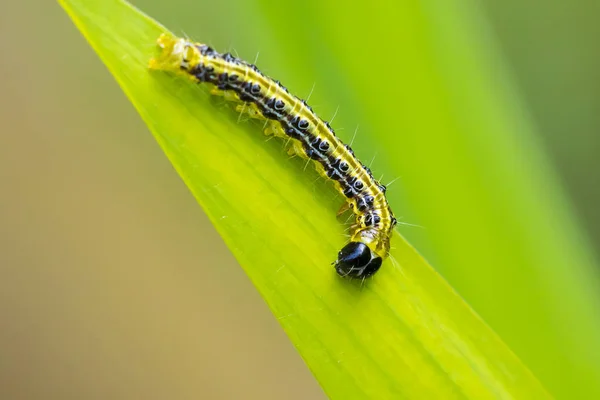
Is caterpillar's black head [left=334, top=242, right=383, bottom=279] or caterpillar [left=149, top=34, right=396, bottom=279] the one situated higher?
caterpillar [left=149, top=34, right=396, bottom=279]

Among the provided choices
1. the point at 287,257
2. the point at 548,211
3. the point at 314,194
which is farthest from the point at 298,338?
the point at 548,211

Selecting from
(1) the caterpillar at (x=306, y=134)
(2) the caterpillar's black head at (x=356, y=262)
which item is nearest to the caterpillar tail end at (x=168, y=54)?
(1) the caterpillar at (x=306, y=134)

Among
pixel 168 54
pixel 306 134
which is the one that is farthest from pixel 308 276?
pixel 168 54

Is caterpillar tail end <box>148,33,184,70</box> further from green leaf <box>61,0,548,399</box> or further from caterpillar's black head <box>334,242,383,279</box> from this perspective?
caterpillar's black head <box>334,242,383,279</box>

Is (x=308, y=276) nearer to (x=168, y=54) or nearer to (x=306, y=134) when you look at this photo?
(x=306, y=134)

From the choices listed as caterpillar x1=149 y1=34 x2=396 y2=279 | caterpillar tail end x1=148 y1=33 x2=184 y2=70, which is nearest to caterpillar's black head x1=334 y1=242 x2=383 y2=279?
caterpillar x1=149 y1=34 x2=396 y2=279

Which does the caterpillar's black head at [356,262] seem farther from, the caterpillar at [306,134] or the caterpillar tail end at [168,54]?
the caterpillar tail end at [168,54]
